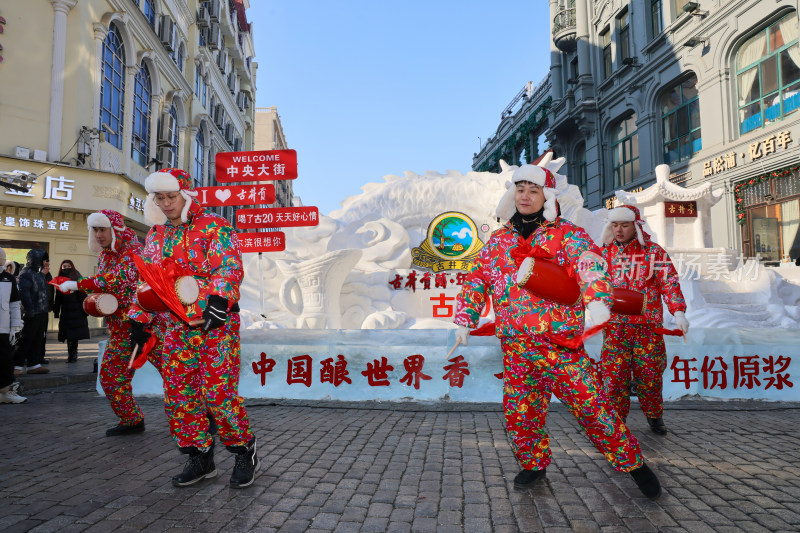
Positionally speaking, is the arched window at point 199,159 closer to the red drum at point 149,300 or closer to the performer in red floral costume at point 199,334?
the performer in red floral costume at point 199,334

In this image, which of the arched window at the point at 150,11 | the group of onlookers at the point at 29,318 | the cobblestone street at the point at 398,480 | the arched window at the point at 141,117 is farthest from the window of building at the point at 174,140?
the cobblestone street at the point at 398,480

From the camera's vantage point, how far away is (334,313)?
686cm

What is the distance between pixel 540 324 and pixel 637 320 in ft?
4.89

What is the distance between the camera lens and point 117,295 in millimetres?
3746

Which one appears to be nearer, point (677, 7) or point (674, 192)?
point (674, 192)

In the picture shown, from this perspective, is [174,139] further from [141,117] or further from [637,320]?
[637,320]

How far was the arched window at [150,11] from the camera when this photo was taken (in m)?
15.7

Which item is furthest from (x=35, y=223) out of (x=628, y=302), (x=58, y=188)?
(x=628, y=302)

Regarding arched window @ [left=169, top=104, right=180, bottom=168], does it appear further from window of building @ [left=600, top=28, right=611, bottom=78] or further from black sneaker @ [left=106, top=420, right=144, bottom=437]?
black sneaker @ [left=106, top=420, right=144, bottom=437]

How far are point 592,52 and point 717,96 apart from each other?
23.9ft

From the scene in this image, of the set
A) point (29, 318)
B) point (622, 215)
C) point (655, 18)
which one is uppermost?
point (655, 18)

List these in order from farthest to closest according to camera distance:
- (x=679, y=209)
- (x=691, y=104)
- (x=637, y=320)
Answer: (x=691, y=104)
(x=679, y=209)
(x=637, y=320)

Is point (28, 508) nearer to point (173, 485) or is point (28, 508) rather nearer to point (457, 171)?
point (173, 485)

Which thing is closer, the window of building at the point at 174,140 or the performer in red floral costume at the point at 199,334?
the performer in red floral costume at the point at 199,334
